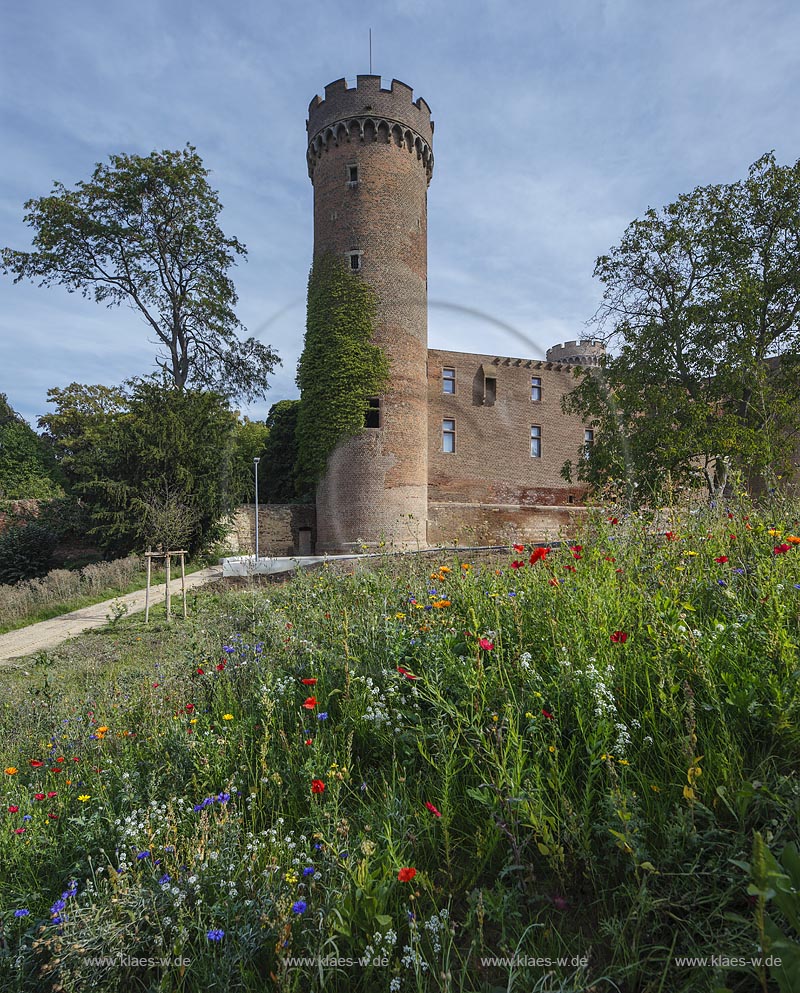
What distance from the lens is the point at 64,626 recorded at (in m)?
11.1

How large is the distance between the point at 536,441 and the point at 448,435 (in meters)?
6.34

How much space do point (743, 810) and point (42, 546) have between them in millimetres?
24758

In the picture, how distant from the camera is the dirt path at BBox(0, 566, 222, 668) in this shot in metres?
9.41

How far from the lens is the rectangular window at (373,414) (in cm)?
2373

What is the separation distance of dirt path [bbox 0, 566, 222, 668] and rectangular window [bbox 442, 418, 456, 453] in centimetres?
1809

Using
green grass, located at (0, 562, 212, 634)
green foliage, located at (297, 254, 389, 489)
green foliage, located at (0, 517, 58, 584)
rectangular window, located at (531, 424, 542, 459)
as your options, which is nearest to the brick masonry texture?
rectangular window, located at (531, 424, 542, 459)

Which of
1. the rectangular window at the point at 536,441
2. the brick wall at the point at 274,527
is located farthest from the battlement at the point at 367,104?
the rectangular window at the point at 536,441

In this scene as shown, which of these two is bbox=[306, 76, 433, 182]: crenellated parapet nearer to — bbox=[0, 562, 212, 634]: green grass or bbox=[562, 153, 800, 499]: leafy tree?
bbox=[562, 153, 800, 499]: leafy tree

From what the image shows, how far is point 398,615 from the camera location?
12.3 feet

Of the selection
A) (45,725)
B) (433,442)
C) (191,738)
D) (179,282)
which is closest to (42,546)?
(179,282)

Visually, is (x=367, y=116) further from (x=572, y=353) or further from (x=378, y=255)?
(x=572, y=353)

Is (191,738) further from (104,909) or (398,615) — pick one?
(398,615)

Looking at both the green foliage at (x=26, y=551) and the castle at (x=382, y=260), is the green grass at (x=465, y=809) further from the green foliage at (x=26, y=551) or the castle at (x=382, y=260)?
the green foliage at (x=26, y=551)

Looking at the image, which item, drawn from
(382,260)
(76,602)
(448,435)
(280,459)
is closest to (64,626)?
(76,602)
